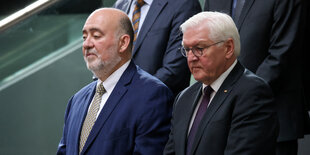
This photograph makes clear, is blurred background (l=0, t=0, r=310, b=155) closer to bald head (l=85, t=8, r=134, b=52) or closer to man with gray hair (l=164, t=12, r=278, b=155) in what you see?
bald head (l=85, t=8, r=134, b=52)

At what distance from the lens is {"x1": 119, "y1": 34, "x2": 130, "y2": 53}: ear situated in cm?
363

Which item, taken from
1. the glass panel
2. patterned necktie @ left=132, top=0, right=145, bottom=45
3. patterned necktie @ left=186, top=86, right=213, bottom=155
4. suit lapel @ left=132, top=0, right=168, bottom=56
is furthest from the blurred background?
patterned necktie @ left=186, top=86, right=213, bottom=155

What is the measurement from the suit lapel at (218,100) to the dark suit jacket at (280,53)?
0.52 meters

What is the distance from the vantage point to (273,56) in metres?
3.54

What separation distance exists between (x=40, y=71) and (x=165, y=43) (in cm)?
156

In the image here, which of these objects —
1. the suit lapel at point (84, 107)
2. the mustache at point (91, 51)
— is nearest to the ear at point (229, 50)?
the mustache at point (91, 51)

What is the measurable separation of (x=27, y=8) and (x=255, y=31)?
2150mm

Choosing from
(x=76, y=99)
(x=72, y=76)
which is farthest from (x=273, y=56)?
(x=72, y=76)

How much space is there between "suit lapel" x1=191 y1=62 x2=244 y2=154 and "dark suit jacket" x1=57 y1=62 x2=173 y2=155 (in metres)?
0.40

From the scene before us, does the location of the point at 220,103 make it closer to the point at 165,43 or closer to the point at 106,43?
the point at 106,43

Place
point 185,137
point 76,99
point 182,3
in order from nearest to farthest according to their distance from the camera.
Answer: point 185,137 → point 76,99 → point 182,3

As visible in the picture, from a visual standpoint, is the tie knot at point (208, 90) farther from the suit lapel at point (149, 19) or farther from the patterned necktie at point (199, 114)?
the suit lapel at point (149, 19)

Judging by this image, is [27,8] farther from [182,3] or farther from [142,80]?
[142,80]

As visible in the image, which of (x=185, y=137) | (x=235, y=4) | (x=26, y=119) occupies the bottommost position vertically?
(x=26, y=119)
